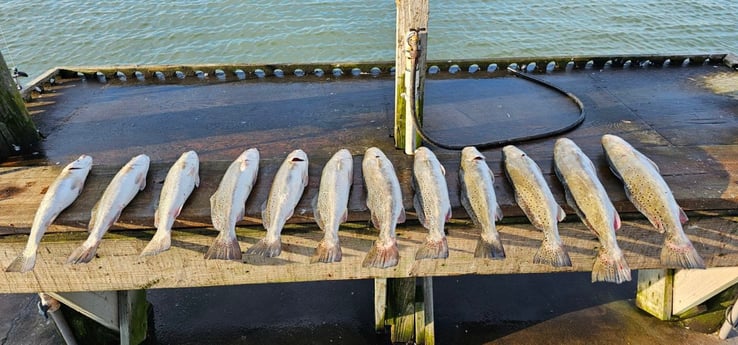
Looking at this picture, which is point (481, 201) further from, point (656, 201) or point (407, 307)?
point (407, 307)

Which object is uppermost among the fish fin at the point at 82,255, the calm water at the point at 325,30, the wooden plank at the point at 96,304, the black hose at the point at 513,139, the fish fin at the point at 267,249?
the fish fin at the point at 82,255

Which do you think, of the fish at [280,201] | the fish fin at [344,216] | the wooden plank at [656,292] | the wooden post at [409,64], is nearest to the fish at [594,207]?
the wooden post at [409,64]

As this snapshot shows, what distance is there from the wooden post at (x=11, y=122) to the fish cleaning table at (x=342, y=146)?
0.24 meters

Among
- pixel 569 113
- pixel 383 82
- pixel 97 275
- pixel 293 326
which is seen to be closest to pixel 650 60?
pixel 569 113

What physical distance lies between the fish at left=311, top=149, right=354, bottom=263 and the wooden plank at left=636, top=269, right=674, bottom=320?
3483mm

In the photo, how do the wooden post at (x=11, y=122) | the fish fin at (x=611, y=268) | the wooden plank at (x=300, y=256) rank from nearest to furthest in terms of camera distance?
the fish fin at (x=611, y=268), the wooden plank at (x=300, y=256), the wooden post at (x=11, y=122)

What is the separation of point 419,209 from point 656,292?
3252 millimetres

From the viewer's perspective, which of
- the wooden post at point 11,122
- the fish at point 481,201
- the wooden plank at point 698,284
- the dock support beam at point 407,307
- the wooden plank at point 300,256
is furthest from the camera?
the wooden post at point 11,122

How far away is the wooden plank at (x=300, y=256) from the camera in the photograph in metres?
3.46

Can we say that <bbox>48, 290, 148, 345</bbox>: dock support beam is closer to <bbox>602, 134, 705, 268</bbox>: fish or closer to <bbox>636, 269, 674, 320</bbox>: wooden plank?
<bbox>602, 134, 705, 268</bbox>: fish

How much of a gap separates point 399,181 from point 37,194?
2.86m

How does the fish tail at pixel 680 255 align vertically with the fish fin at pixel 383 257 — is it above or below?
below

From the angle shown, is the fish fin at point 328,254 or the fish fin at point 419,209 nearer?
the fish fin at point 328,254

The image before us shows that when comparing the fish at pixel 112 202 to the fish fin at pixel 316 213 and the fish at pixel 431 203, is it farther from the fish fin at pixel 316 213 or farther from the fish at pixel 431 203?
the fish at pixel 431 203
